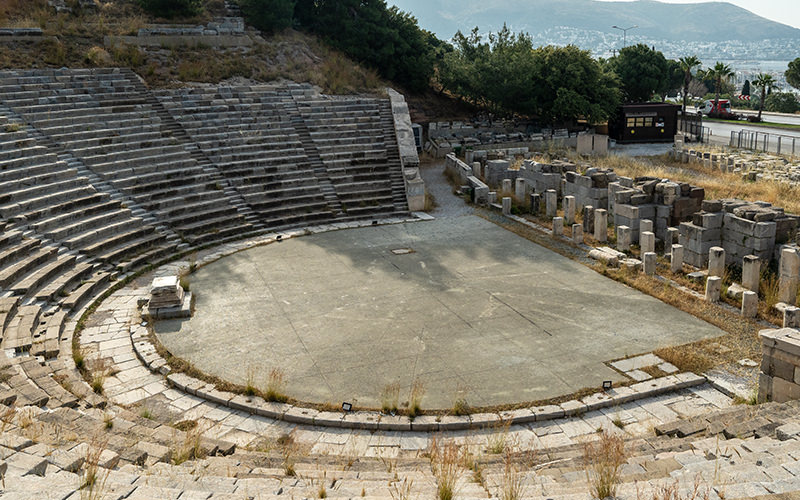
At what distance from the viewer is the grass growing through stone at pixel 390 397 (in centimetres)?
1066

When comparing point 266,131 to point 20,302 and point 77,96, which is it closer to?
point 77,96

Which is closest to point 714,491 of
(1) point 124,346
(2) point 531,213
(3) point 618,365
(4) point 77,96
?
(3) point 618,365

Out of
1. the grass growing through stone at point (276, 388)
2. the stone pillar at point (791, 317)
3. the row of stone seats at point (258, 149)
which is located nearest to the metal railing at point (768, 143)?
the stone pillar at point (791, 317)

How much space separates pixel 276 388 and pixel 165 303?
15.8ft

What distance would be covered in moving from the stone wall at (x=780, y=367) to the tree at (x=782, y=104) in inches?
2555

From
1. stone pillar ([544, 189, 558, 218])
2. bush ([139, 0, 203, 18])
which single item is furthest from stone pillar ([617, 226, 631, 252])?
bush ([139, 0, 203, 18])

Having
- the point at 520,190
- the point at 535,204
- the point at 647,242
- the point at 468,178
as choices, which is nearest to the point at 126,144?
the point at 468,178

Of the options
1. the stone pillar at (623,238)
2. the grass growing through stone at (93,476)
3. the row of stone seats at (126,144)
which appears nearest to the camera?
the grass growing through stone at (93,476)

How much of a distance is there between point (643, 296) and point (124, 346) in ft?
37.7

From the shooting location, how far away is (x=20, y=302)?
13.8 metres

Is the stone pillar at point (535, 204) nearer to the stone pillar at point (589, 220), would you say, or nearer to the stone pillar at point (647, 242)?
the stone pillar at point (589, 220)

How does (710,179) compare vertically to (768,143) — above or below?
below

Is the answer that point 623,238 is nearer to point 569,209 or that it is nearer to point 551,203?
point 569,209

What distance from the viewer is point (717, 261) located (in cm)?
1606
